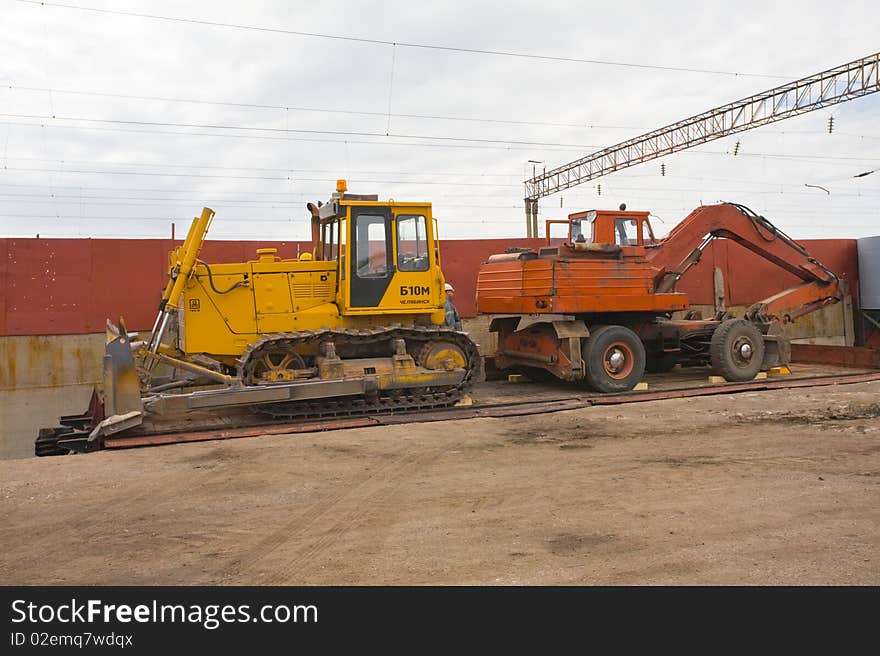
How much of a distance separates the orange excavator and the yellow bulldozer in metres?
1.72

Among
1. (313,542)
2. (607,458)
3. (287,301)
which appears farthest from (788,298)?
(313,542)

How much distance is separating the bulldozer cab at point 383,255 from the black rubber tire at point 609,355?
103 inches

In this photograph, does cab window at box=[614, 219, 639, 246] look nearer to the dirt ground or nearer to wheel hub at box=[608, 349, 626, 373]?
wheel hub at box=[608, 349, 626, 373]

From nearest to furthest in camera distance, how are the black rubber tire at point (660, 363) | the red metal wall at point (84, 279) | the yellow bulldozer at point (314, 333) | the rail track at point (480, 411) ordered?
the rail track at point (480, 411), the yellow bulldozer at point (314, 333), the red metal wall at point (84, 279), the black rubber tire at point (660, 363)

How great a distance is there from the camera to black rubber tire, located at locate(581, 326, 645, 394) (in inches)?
435

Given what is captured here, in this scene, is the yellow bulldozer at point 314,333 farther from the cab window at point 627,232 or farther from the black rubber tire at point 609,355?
the cab window at point 627,232

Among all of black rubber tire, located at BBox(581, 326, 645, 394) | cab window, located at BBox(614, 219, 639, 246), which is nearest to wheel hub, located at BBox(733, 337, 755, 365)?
black rubber tire, located at BBox(581, 326, 645, 394)

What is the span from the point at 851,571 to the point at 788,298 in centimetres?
1054

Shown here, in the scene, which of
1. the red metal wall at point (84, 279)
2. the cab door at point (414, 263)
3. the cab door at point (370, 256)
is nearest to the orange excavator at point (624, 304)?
the cab door at point (414, 263)

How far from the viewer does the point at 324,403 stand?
30.7 ft

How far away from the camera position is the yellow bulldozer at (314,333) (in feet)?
29.6

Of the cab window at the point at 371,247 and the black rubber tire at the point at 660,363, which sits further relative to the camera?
the black rubber tire at the point at 660,363

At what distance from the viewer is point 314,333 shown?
9.15 metres

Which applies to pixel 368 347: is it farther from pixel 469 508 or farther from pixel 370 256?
pixel 469 508
